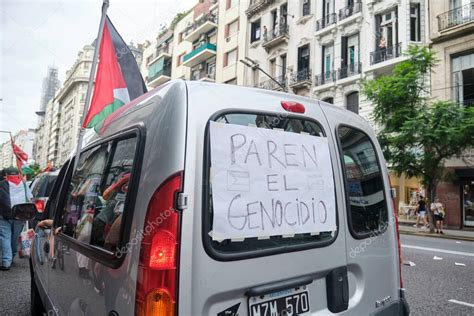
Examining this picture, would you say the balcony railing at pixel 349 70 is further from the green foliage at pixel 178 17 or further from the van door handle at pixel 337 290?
the green foliage at pixel 178 17

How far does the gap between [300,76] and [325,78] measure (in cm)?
237

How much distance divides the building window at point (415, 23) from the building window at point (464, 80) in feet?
8.58

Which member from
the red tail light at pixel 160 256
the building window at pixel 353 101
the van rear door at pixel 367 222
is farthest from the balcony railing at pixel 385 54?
the red tail light at pixel 160 256

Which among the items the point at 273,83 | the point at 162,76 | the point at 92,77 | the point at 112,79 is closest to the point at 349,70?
the point at 273,83

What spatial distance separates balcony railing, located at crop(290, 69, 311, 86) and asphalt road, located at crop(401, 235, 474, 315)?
18.5 m

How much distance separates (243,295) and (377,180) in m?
1.32

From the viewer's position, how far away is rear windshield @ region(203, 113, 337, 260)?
68.8 inches

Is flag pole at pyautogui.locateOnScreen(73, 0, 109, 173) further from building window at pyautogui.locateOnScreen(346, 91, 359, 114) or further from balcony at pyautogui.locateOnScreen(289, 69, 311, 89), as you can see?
balcony at pyautogui.locateOnScreen(289, 69, 311, 89)

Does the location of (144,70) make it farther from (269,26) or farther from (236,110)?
(236,110)

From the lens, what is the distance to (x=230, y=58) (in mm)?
33875

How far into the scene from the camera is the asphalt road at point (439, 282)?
15.0 ft

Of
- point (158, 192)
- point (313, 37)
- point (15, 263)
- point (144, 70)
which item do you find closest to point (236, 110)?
point (158, 192)

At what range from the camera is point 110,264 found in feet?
5.90

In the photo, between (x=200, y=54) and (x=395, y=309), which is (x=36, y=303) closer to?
(x=395, y=309)
